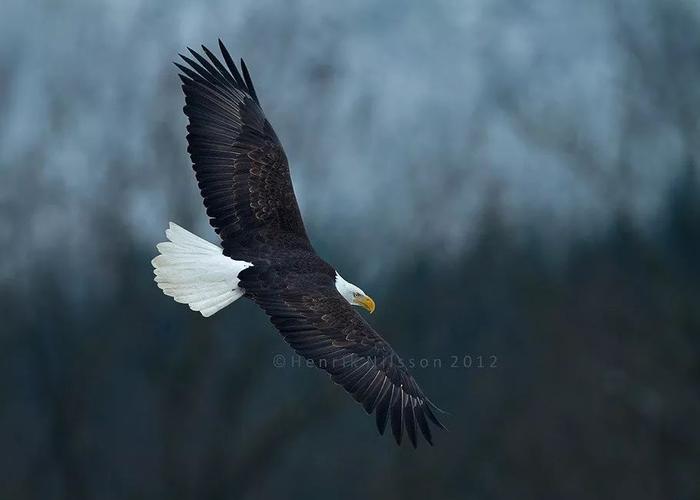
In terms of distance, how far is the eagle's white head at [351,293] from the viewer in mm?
5754

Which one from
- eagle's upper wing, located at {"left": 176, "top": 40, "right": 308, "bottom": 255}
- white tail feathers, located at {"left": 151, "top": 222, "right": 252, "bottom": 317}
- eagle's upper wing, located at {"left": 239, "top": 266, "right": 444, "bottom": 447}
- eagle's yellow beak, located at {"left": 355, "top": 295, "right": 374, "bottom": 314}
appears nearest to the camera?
eagle's upper wing, located at {"left": 239, "top": 266, "right": 444, "bottom": 447}

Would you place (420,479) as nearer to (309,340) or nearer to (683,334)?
(683,334)

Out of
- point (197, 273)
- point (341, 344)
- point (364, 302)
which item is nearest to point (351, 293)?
point (364, 302)

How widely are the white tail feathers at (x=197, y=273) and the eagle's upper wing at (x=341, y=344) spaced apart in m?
0.08

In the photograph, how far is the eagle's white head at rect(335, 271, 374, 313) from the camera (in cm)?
575

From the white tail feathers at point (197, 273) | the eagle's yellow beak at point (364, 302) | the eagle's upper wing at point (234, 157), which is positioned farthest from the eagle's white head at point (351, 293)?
the white tail feathers at point (197, 273)

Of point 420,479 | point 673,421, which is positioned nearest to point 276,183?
point 420,479

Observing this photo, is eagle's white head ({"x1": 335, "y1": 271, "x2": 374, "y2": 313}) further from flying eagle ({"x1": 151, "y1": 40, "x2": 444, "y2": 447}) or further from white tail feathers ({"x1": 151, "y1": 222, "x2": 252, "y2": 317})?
white tail feathers ({"x1": 151, "y1": 222, "x2": 252, "y2": 317})

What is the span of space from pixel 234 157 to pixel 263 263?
2.42ft

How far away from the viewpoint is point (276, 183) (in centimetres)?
582

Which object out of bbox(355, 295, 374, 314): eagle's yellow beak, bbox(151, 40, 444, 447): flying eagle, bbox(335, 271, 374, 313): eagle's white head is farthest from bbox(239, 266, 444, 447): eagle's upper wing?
bbox(355, 295, 374, 314): eagle's yellow beak

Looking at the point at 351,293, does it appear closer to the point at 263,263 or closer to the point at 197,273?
the point at 263,263

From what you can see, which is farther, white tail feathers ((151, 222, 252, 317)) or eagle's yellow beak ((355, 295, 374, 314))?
eagle's yellow beak ((355, 295, 374, 314))

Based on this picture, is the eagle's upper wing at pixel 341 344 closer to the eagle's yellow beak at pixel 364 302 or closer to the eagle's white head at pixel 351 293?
the eagle's white head at pixel 351 293
